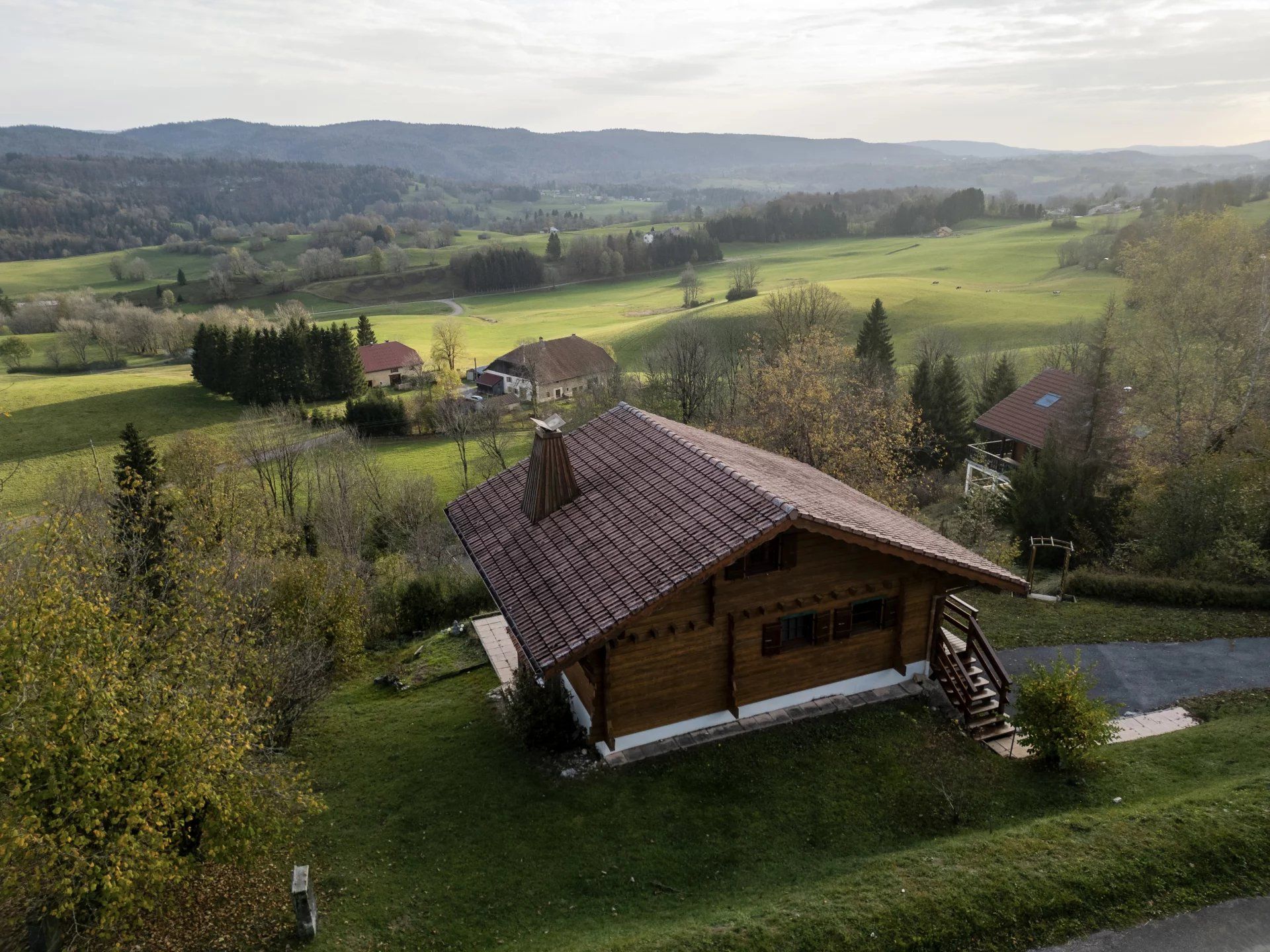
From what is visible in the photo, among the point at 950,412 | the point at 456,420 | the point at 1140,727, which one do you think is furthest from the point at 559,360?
the point at 1140,727

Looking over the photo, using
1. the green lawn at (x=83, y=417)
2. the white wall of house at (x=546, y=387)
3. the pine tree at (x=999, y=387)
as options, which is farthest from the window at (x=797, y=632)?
the white wall of house at (x=546, y=387)

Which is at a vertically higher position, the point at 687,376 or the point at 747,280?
the point at 747,280

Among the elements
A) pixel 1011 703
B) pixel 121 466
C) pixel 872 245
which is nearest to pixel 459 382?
pixel 121 466

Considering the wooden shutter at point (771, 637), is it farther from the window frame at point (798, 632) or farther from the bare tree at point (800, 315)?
the bare tree at point (800, 315)

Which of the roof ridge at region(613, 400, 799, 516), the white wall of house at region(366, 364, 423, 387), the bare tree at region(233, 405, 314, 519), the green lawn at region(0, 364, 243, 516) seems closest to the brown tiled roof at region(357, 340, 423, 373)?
the white wall of house at region(366, 364, 423, 387)

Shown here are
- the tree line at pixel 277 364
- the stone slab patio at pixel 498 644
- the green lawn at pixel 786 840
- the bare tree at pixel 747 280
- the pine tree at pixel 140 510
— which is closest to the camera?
the green lawn at pixel 786 840

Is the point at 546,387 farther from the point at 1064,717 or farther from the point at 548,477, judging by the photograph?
the point at 1064,717
